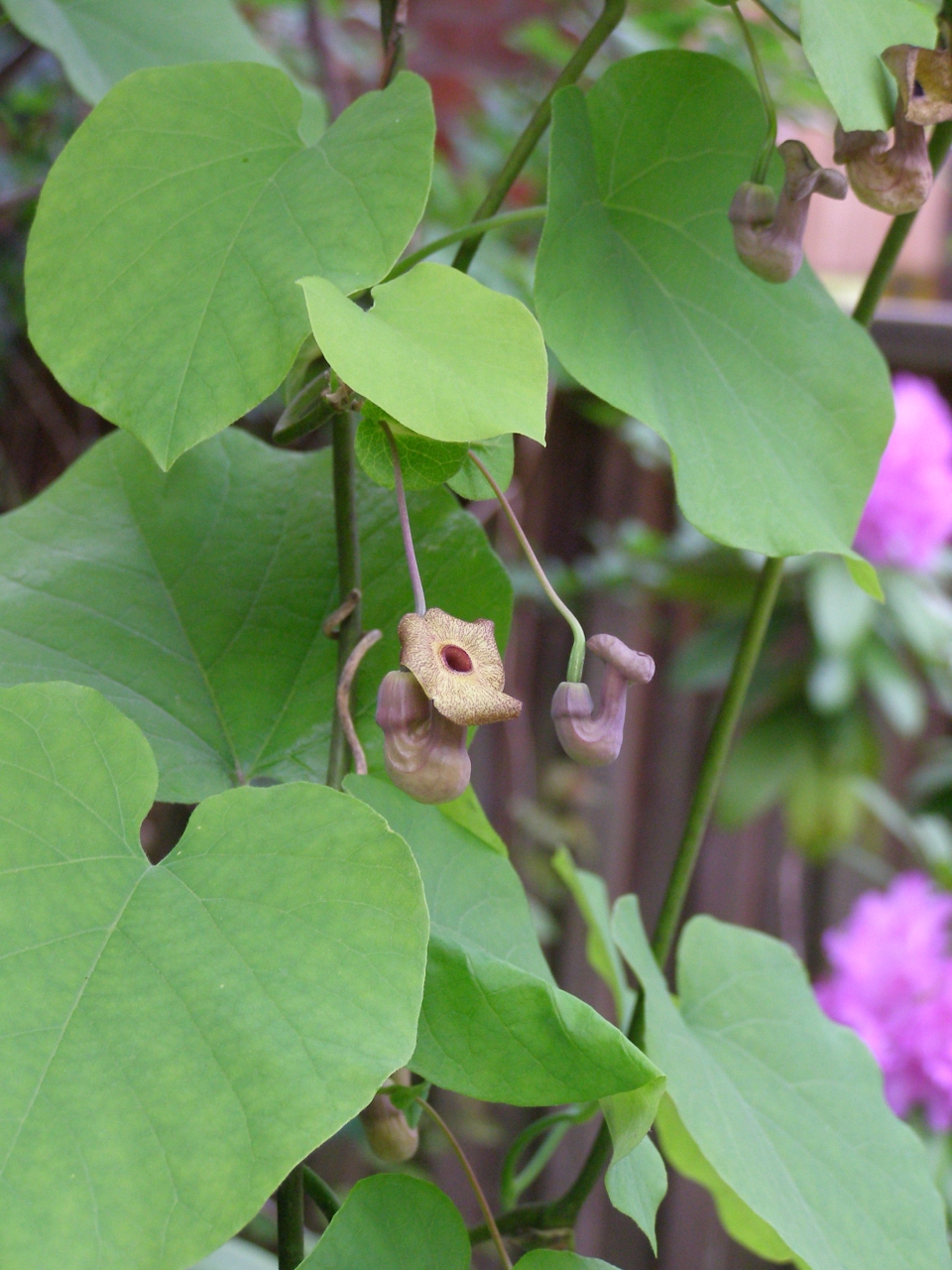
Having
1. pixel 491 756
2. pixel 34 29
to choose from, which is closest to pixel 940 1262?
pixel 34 29

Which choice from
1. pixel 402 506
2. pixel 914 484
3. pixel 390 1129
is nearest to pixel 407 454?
pixel 402 506

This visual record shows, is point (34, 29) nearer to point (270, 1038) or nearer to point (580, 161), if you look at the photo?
point (580, 161)

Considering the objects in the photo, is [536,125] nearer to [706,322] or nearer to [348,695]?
[706,322]

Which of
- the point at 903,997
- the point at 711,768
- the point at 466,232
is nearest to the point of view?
the point at 466,232

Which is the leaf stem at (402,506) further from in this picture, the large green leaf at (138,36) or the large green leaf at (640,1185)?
the large green leaf at (138,36)

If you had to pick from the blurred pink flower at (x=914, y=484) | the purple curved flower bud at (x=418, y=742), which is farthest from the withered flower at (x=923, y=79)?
the blurred pink flower at (x=914, y=484)

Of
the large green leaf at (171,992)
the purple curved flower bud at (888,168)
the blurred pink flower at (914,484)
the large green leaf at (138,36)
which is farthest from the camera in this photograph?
the blurred pink flower at (914,484)

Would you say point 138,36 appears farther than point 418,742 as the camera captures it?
Yes

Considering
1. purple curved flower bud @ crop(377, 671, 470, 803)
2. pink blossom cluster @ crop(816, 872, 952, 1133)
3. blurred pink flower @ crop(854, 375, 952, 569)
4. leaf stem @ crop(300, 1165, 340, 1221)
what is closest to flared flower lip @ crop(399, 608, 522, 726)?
purple curved flower bud @ crop(377, 671, 470, 803)
